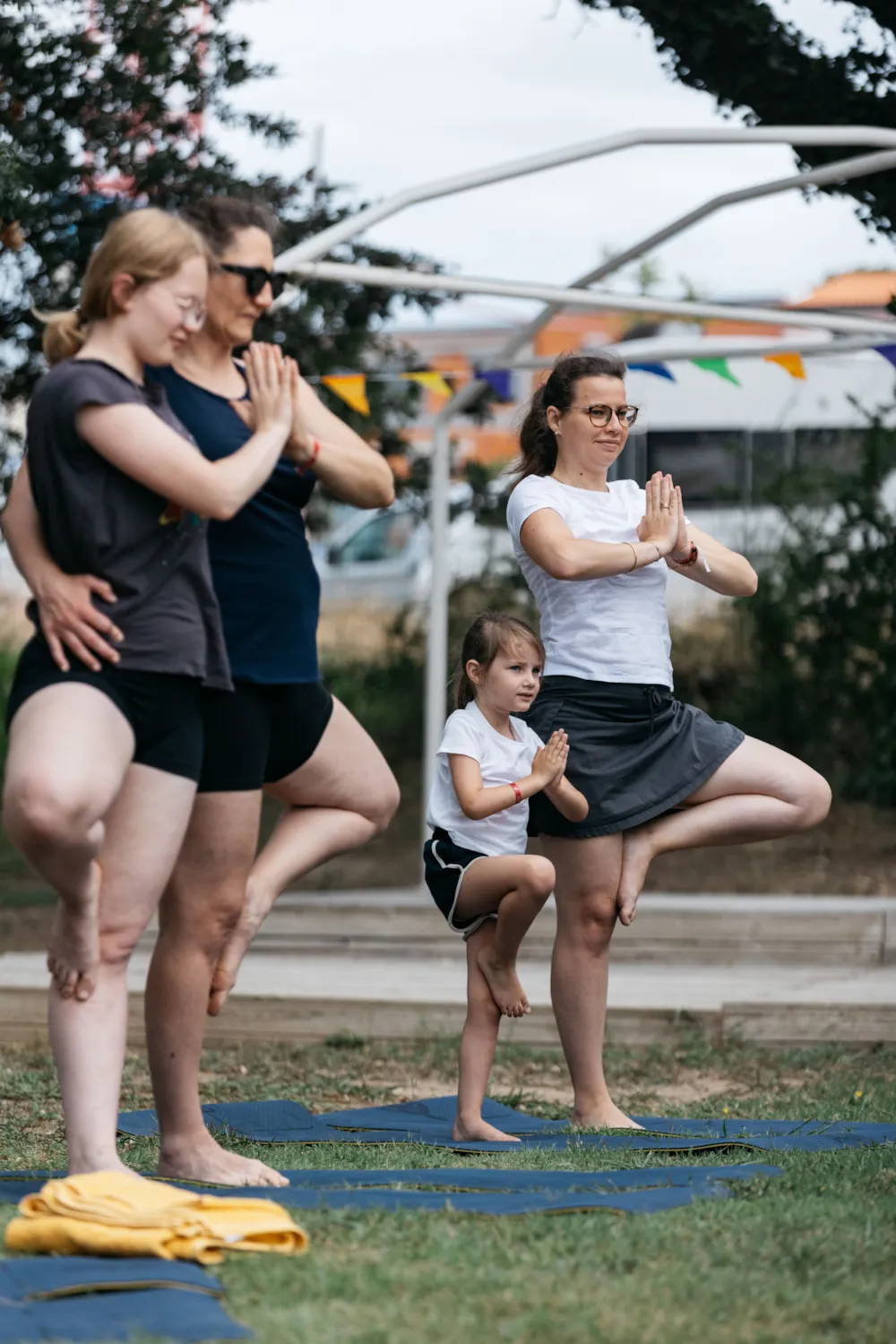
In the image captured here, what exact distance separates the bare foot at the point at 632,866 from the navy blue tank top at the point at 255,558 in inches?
50.8

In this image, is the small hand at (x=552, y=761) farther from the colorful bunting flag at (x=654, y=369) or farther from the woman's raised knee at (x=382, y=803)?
the colorful bunting flag at (x=654, y=369)

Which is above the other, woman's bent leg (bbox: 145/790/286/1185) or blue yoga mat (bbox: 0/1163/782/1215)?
woman's bent leg (bbox: 145/790/286/1185)

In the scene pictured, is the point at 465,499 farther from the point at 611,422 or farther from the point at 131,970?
the point at 611,422

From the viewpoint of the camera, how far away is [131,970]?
23.1ft

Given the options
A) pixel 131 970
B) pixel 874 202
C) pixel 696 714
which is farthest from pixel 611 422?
pixel 131 970

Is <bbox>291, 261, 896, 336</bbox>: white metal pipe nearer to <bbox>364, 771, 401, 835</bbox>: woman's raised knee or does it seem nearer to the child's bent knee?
the child's bent knee

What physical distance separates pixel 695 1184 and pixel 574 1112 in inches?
49.5

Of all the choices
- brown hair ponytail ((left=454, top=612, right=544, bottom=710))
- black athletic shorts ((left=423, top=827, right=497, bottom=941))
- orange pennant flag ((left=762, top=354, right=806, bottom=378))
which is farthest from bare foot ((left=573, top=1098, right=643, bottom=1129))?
orange pennant flag ((left=762, top=354, right=806, bottom=378))

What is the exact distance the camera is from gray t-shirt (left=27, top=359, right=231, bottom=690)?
2.90 m

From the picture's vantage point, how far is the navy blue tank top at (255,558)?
10.4 ft

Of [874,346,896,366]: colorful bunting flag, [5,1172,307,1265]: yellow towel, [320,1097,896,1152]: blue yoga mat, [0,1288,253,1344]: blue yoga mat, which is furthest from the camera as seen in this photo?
[874,346,896,366]: colorful bunting flag

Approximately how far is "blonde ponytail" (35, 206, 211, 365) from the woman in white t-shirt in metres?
1.39

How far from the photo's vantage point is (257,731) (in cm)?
324

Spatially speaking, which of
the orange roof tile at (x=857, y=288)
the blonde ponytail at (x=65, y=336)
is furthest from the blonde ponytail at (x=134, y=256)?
the orange roof tile at (x=857, y=288)
